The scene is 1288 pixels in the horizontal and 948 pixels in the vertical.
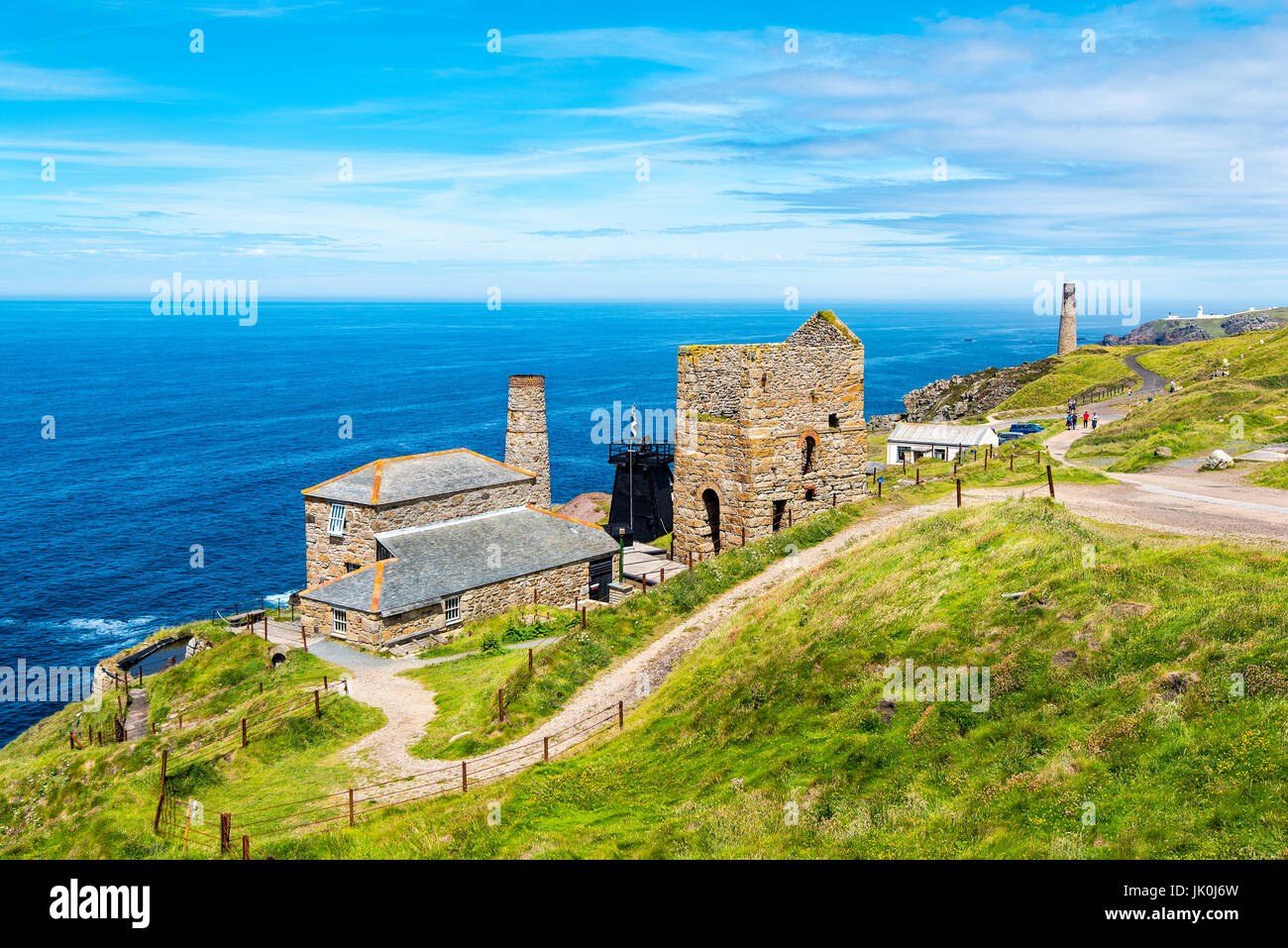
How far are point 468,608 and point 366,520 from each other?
6.50 metres

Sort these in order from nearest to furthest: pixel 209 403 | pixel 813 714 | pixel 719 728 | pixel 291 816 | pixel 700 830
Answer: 1. pixel 700 830
2. pixel 813 714
3. pixel 719 728
4. pixel 291 816
5. pixel 209 403

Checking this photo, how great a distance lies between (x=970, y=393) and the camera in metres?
110

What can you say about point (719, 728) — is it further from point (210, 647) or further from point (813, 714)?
point (210, 647)

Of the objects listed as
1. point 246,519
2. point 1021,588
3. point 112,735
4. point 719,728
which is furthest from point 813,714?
point 246,519

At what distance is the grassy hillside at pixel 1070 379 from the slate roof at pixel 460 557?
217 feet

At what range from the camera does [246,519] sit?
7975 cm

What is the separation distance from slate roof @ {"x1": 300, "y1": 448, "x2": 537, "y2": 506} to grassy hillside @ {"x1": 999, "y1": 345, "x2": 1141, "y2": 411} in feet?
220

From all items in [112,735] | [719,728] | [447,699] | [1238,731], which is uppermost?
[1238,731]

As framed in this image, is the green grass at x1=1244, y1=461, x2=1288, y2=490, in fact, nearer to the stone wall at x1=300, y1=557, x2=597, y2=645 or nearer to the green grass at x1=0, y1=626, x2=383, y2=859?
the stone wall at x1=300, y1=557, x2=597, y2=645

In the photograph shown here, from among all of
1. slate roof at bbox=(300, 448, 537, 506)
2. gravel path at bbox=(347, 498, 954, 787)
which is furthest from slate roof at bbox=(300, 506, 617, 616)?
gravel path at bbox=(347, 498, 954, 787)

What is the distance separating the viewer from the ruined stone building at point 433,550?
34.2 metres

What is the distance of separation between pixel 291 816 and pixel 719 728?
9.80 metres

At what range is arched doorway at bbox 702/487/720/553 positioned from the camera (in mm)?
33031

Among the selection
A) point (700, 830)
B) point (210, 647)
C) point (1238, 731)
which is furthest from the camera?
point (210, 647)
